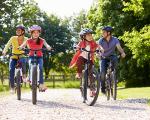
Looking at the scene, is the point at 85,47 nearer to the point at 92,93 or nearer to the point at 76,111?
the point at 92,93

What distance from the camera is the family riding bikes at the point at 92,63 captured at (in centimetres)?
1248

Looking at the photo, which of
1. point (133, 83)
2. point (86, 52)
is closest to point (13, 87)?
point (86, 52)

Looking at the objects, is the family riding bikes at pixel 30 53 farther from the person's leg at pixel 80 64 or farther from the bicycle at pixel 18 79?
the person's leg at pixel 80 64

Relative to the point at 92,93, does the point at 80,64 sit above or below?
above

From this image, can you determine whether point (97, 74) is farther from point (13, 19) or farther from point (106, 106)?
point (13, 19)

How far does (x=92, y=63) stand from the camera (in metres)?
12.7

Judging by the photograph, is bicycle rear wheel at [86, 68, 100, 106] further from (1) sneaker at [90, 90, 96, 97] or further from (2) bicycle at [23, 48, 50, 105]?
(2) bicycle at [23, 48, 50, 105]

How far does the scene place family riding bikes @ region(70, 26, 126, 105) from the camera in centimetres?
1248

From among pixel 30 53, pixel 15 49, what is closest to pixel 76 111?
pixel 30 53

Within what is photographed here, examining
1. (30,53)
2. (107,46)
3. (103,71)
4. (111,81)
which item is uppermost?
(107,46)

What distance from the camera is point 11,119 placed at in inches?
366

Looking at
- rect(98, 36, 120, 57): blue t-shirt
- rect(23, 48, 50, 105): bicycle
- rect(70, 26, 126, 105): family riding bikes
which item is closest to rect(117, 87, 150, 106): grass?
rect(70, 26, 126, 105): family riding bikes

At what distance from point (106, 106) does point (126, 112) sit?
1.43 meters

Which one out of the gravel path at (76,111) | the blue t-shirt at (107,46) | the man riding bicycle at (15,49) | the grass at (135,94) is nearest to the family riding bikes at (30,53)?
the man riding bicycle at (15,49)
